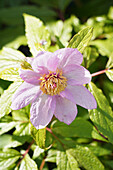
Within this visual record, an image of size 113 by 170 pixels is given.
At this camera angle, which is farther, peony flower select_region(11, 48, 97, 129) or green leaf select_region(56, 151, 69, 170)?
green leaf select_region(56, 151, 69, 170)

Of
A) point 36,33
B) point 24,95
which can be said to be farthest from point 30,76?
point 36,33

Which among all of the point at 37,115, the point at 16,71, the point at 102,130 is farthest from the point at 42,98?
the point at 102,130

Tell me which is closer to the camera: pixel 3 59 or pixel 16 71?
pixel 16 71

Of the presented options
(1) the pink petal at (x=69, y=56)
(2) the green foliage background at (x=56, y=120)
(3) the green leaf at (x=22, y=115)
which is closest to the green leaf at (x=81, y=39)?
(2) the green foliage background at (x=56, y=120)

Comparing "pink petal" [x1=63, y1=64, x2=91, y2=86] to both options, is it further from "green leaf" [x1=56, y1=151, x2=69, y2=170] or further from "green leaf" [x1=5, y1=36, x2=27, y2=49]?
"green leaf" [x1=5, y1=36, x2=27, y2=49]

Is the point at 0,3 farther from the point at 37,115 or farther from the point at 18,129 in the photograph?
the point at 37,115

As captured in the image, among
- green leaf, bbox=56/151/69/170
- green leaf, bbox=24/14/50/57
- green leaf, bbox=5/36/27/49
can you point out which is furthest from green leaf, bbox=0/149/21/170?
green leaf, bbox=5/36/27/49
